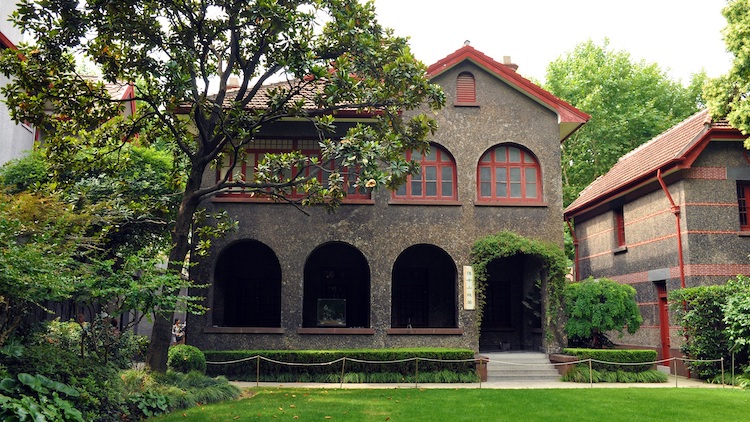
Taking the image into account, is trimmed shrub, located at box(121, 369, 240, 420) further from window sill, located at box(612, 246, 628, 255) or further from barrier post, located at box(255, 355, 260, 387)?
window sill, located at box(612, 246, 628, 255)

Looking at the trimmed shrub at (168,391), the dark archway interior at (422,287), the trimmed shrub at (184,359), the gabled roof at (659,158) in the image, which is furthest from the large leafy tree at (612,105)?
the trimmed shrub at (168,391)

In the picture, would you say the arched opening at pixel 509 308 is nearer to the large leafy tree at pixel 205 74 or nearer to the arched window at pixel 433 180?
the arched window at pixel 433 180

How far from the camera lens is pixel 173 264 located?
1408 cm

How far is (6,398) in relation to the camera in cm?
795

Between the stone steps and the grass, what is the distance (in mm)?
2868

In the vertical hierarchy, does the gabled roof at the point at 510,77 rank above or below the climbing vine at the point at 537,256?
above

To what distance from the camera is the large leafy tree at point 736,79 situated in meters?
16.7

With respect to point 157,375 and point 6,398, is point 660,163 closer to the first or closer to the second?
point 157,375

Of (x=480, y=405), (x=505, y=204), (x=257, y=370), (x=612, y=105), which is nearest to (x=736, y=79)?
(x=505, y=204)

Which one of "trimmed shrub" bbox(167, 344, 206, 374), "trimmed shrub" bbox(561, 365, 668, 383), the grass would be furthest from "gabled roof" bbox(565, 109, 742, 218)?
"trimmed shrub" bbox(167, 344, 206, 374)

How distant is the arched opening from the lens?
69.5 feet

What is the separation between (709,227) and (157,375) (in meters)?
15.8

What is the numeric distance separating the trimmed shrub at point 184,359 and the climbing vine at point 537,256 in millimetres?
8025

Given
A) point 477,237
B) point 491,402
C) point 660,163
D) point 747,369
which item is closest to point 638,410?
point 491,402
